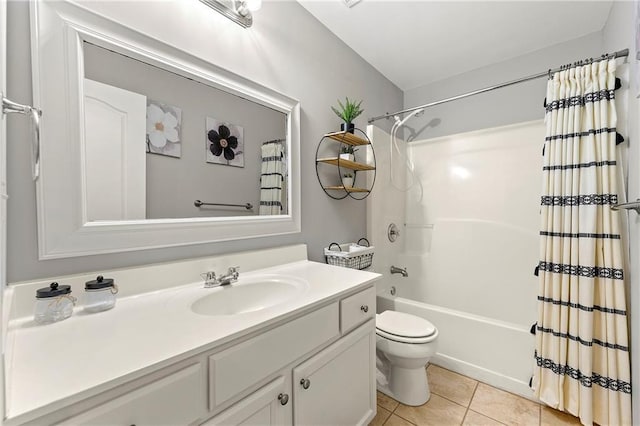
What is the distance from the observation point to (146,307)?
0.87 metres

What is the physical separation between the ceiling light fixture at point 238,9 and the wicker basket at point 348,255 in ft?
4.40

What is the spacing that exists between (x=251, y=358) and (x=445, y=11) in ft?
7.11

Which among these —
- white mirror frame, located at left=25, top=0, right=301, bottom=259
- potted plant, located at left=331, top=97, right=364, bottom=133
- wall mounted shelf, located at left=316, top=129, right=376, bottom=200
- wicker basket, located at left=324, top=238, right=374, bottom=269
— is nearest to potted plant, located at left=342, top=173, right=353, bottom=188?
wall mounted shelf, located at left=316, top=129, right=376, bottom=200

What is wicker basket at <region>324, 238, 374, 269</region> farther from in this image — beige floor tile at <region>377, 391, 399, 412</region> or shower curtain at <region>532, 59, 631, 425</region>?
shower curtain at <region>532, 59, 631, 425</region>

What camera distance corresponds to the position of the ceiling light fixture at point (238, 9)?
1216mm

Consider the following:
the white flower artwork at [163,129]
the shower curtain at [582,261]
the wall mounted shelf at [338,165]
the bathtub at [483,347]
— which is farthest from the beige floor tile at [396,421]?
the white flower artwork at [163,129]

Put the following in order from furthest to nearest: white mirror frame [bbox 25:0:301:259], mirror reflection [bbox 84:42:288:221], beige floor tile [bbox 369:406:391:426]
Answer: beige floor tile [bbox 369:406:391:426], mirror reflection [bbox 84:42:288:221], white mirror frame [bbox 25:0:301:259]

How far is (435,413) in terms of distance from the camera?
5.07ft

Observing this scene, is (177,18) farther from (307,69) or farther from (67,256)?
(67,256)

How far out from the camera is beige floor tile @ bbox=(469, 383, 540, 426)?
150cm

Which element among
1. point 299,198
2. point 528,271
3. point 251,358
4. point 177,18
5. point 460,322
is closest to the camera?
point 251,358

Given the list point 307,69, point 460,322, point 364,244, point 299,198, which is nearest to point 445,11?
point 307,69

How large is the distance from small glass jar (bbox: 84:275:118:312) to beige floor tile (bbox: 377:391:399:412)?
5.10ft

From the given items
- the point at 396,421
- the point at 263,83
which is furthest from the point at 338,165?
the point at 396,421
